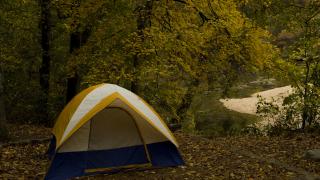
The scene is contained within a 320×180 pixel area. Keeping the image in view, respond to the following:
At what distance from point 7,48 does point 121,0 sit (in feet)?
19.6

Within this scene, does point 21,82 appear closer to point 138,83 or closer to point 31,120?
point 31,120

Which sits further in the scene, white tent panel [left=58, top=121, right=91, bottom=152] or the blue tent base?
white tent panel [left=58, top=121, right=91, bottom=152]

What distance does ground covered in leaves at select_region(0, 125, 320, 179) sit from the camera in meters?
9.59

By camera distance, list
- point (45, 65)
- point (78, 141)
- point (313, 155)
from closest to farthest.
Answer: point (78, 141), point (313, 155), point (45, 65)

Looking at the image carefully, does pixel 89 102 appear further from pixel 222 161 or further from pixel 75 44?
pixel 75 44

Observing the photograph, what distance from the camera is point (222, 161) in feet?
35.8

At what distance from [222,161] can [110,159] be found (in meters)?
2.94

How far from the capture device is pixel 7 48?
727 inches

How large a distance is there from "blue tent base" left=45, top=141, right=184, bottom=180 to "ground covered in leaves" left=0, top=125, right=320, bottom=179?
0.27 m

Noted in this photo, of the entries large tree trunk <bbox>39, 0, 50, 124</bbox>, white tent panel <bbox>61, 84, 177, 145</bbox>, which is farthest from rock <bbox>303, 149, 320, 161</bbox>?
large tree trunk <bbox>39, 0, 50, 124</bbox>

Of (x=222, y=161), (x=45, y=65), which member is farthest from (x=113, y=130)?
(x=45, y=65)

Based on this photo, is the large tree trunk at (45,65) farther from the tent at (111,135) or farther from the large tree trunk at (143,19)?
the tent at (111,135)

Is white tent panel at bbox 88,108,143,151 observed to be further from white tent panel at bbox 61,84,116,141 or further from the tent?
white tent panel at bbox 61,84,116,141

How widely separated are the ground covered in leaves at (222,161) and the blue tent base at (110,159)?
274 mm
